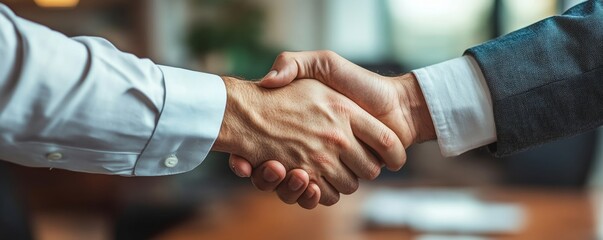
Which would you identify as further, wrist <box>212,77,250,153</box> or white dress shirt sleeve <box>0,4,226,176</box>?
wrist <box>212,77,250,153</box>

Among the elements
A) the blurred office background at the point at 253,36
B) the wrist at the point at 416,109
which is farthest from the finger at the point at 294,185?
the blurred office background at the point at 253,36

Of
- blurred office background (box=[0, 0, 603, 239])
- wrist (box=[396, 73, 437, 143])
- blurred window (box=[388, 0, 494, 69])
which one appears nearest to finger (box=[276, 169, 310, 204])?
wrist (box=[396, 73, 437, 143])

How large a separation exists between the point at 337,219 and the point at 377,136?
0.90 metres

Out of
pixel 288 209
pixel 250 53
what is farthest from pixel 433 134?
pixel 250 53

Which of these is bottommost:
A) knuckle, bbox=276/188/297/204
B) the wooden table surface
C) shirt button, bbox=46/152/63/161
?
the wooden table surface

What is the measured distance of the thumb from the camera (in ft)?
5.07

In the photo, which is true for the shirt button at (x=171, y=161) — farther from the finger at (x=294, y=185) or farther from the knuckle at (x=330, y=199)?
the knuckle at (x=330, y=199)

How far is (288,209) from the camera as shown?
2.60 metres

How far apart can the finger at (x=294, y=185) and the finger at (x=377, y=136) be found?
13 cm

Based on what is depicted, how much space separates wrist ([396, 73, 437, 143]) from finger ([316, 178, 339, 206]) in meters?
0.18

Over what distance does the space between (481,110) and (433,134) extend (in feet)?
0.36

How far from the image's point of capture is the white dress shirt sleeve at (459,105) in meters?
1.56

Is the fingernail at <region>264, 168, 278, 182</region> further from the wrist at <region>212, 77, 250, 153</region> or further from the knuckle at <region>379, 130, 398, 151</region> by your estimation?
the knuckle at <region>379, 130, 398, 151</region>

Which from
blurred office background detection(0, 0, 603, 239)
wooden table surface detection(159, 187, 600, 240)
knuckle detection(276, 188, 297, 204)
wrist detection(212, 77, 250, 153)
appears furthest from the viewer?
blurred office background detection(0, 0, 603, 239)
